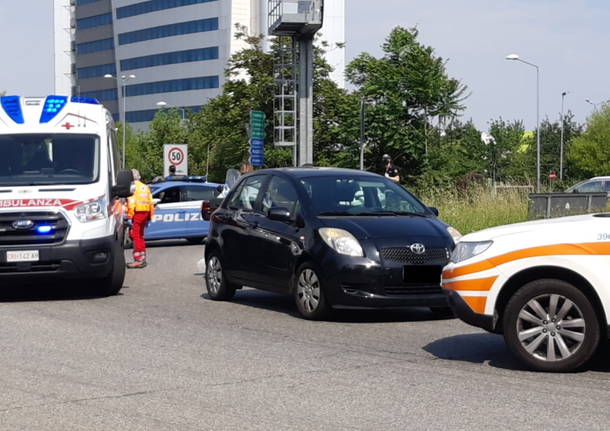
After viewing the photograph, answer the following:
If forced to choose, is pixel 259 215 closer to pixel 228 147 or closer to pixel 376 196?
pixel 376 196

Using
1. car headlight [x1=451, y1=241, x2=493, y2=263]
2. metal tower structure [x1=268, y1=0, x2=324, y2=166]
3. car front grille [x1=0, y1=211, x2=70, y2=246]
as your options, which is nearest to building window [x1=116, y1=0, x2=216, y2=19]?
metal tower structure [x1=268, y1=0, x2=324, y2=166]

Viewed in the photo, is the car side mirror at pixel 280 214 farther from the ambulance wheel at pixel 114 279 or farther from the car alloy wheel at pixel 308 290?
the ambulance wheel at pixel 114 279

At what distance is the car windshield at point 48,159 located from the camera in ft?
46.8

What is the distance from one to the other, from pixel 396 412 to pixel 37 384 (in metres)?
2.60

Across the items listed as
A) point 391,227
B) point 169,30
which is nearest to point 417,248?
point 391,227

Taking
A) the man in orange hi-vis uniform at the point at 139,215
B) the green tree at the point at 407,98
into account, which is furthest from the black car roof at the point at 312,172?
the green tree at the point at 407,98

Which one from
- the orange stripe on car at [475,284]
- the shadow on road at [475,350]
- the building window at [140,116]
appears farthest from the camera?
the building window at [140,116]

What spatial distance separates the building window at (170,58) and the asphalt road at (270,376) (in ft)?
362

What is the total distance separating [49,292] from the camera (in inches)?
602

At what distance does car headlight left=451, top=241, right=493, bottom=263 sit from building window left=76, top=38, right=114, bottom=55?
13178cm

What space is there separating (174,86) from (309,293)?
381ft

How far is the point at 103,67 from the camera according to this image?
454 feet

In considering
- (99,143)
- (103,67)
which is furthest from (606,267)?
(103,67)

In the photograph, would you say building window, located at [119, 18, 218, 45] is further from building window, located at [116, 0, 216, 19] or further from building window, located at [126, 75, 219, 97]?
building window, located at [126, 75, 219, 97]
